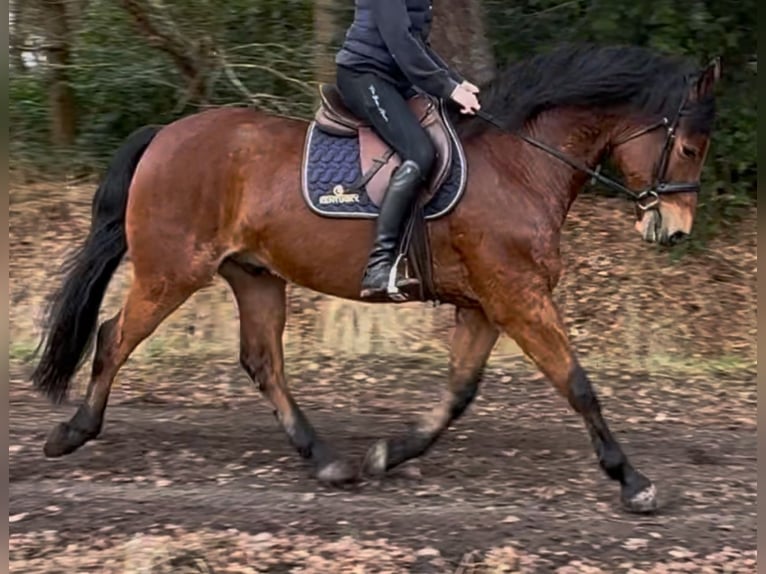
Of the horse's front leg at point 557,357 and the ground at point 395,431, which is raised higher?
the horse's front leg at point 557,357

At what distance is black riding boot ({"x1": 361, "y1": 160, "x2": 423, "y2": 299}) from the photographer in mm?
5074

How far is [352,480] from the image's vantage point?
5.43m

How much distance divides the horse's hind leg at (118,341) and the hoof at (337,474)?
1.23 m

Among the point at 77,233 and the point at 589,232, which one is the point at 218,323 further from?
the point at 589,232

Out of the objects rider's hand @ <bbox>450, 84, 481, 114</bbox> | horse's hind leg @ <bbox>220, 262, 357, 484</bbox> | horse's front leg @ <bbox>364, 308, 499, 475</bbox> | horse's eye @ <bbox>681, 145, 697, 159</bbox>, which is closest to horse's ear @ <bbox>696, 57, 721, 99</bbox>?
horse's eye @ <bbox>681, 145, 697, 159</bbox>

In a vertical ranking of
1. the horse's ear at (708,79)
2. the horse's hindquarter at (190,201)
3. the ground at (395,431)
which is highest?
the horse's ear at (708,79)

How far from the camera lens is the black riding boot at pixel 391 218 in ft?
16.6

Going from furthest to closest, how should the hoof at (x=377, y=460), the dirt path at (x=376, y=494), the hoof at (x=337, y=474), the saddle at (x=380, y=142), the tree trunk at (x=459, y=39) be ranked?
the tree trunk at (x=459, y=39) → the hoof at (x=377, y=460) → the hoof at (x=337, y=474) → the saddle at (x=380, y=142) → the dirt path at (x=376, y=494)

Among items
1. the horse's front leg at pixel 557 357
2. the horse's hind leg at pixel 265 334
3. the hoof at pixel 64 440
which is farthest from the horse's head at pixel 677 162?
the hoof at pixel 64 440

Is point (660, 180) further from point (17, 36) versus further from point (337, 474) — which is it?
point (17, 36)

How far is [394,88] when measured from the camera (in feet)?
17.2

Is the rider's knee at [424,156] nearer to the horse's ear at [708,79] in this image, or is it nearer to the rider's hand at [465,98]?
the rider's hand at [465,98]

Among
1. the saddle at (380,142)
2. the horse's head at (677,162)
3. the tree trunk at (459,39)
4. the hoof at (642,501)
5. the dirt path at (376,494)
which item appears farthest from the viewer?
the tree trunk at (459,39)

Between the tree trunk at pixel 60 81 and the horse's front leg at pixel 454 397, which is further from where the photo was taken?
the tree trunk at pixel 60 81
